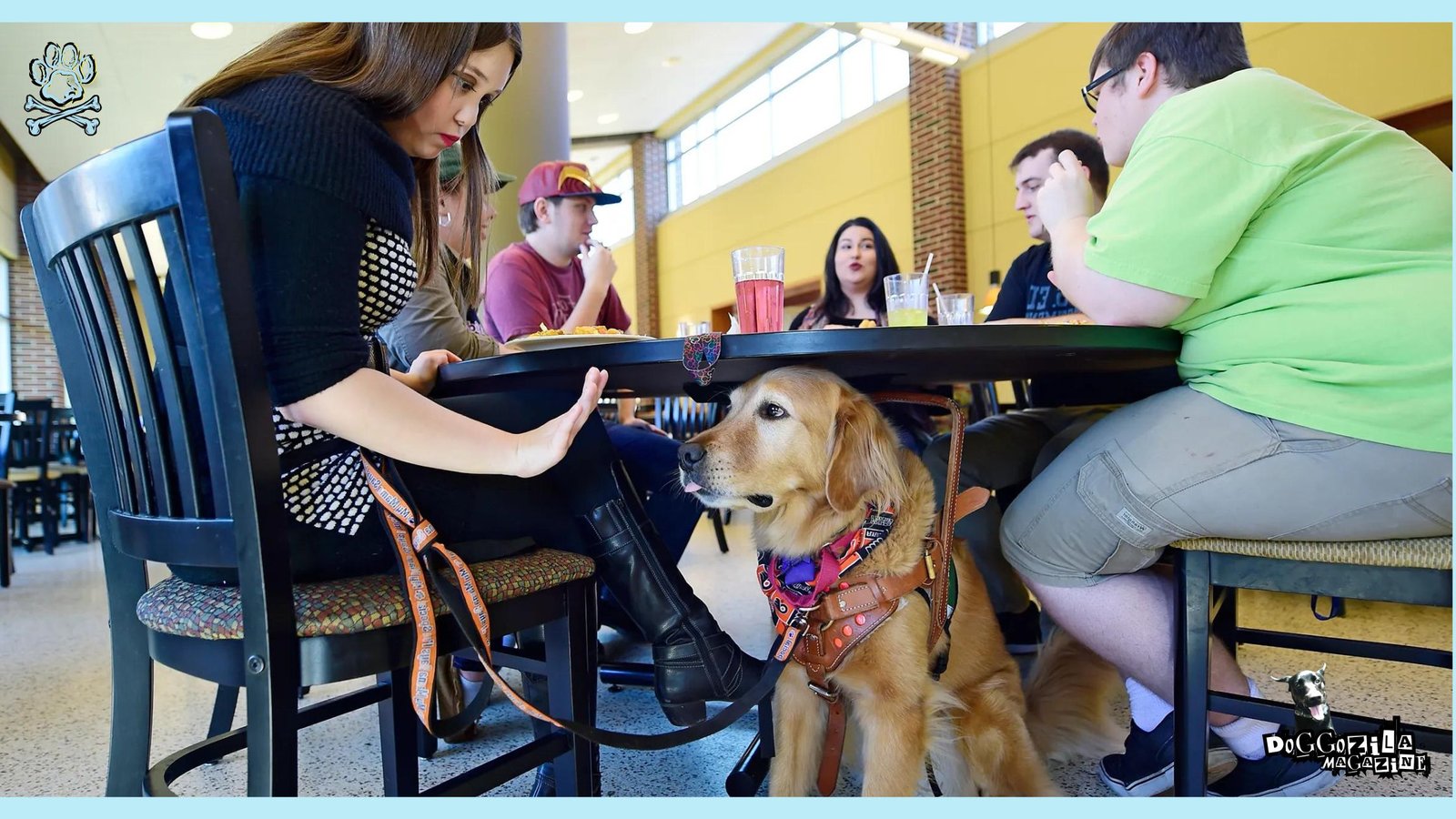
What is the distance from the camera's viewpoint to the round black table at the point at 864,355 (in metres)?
1.08

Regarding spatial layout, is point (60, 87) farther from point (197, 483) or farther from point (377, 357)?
point (197, 483)

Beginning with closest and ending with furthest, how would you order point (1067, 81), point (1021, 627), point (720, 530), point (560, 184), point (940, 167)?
1. point (1021, 627)
2. point (560, 184)
3. point (720, 530)
4. point (1067, 81)
5. point (940, 167)

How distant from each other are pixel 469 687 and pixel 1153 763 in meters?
1.58

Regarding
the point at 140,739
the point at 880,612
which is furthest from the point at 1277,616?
the point at 140,739

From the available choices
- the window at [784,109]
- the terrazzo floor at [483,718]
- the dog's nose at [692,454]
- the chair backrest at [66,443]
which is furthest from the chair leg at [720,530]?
the window at [784,109]

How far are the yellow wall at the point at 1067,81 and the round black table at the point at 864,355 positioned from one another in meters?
5.13

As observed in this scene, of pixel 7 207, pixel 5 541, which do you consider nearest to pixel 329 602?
pixel 5 541

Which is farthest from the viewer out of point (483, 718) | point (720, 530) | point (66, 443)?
point (66, 443)

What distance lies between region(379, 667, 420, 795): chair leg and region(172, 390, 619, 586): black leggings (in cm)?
25

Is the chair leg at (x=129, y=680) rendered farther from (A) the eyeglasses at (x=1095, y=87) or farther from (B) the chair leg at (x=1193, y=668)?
(A) the eyeglasses at (x=1095, y=87)

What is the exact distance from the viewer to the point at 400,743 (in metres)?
1.23

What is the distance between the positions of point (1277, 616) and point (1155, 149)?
7.88ft

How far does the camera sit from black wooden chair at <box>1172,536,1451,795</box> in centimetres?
109

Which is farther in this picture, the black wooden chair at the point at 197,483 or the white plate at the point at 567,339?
the white plate at the point at 567,339
